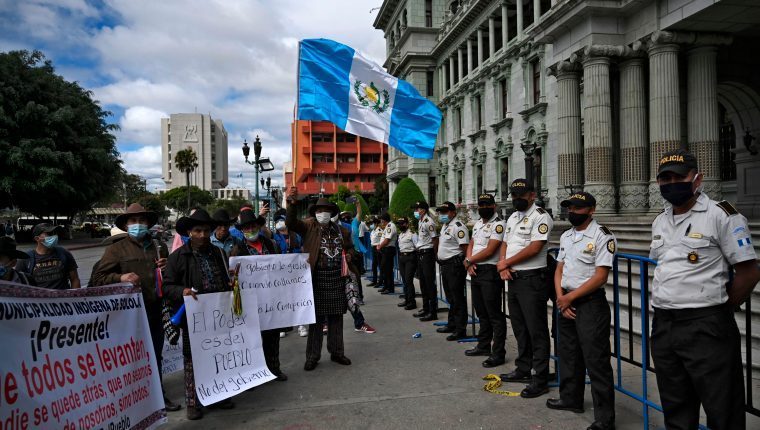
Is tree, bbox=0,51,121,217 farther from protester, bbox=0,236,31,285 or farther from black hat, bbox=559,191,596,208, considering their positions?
black hat, bbox=559,191,596,208

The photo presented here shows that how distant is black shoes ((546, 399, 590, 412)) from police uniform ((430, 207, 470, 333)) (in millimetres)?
2780

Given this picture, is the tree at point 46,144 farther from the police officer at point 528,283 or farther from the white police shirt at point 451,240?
the police officer at point 528,283

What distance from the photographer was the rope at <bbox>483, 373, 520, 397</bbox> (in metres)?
5.07

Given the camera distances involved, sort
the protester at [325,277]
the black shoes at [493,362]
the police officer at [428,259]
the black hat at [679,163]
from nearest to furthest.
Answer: the black hat at [679,163], the black shoes at [493,362], the protester at [325,277], the police officer at [428,259]

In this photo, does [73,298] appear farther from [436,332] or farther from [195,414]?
[436,332]

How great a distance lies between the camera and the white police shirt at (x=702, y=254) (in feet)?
10.2

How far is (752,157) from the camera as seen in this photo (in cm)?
1675

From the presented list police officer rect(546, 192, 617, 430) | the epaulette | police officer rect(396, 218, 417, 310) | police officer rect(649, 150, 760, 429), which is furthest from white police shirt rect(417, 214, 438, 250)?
the epaulette

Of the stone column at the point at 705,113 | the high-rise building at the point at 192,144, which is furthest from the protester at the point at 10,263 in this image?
the high-rise building at the point at 192,144

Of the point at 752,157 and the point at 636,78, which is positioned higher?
the point at 636,78

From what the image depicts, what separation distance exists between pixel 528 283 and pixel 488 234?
3.87ft

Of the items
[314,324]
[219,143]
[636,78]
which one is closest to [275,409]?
[314,324]

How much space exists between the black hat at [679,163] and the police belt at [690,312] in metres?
0.88

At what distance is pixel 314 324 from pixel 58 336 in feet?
10.9
